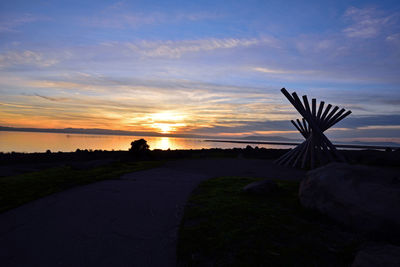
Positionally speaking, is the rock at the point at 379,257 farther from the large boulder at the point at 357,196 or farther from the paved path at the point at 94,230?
the paved path at the point at 94,230

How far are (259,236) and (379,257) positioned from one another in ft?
5.09

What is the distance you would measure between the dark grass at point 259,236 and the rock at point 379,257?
36cm

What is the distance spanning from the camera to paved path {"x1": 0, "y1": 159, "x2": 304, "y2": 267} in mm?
3346

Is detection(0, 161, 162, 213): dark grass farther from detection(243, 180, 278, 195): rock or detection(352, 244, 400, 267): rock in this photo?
detection(352, 244, 400, 267): rock

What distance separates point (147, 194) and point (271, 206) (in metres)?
3.36

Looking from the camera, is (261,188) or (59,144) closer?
(261,188)

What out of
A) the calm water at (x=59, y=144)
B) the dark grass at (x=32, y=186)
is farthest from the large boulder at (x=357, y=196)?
the calm water at (x=59, y=144)

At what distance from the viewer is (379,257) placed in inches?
113

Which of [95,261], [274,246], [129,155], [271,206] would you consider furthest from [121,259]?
[129,155]

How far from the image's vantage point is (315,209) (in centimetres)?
516

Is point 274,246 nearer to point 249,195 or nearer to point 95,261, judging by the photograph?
point 95,261

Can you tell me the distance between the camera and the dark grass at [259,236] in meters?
3.26

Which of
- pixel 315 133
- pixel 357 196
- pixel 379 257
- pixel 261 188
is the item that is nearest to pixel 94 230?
pixel 379 257

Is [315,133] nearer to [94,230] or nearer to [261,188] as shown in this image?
[261,188]
